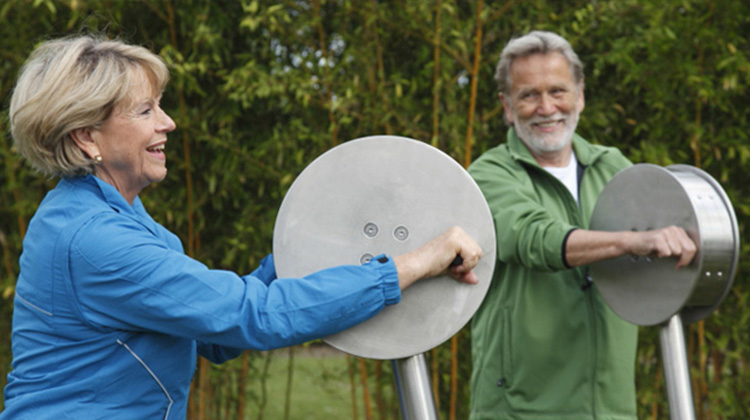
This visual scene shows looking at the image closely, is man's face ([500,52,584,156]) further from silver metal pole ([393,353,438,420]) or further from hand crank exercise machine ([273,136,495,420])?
silver metal pole ([393,353,438,420])

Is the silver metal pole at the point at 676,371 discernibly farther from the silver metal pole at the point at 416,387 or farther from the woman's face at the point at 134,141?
the woman's face at the point at 134,141

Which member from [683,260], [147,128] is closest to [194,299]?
[147,128]

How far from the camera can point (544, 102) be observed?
238 cm

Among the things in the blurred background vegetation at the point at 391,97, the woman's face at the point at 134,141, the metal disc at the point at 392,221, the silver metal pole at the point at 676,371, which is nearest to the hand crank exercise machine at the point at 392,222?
the metal disc at the point at 392,221

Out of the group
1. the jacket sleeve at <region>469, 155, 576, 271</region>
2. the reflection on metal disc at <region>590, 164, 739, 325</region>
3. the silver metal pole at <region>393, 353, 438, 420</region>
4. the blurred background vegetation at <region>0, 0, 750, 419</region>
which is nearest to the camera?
the silver metal pole at <region>393, 353, 438, 420</region>

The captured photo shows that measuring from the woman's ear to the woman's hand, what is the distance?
0.59 metres

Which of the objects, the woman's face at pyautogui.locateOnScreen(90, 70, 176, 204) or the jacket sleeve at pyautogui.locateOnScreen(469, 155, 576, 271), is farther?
the jacket sleeve at pyautogui.locateOnScreen(469, 155, 576, 271)

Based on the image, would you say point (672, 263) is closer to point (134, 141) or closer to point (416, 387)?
point (416, 387)

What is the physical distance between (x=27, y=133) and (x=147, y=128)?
0.70 feet

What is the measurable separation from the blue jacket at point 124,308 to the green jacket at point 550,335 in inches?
31.9

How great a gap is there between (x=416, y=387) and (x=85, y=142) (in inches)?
31.9

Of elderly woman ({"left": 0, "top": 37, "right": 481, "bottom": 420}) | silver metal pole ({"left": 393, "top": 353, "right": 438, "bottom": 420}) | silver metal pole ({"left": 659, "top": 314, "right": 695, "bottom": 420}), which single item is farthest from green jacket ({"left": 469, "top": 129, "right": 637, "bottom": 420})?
elderly woman ({"left": 0, "top": 37, "right": 481, "bottom": 420})

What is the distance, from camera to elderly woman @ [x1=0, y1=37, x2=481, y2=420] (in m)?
1.47

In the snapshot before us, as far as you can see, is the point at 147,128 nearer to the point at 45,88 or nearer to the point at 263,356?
the point at 45,88
